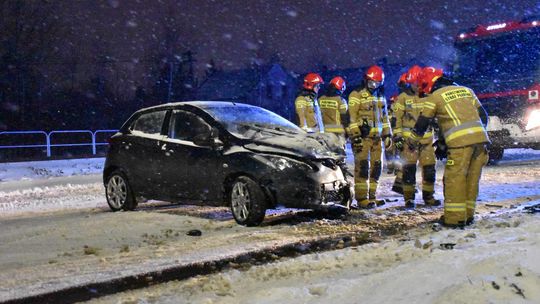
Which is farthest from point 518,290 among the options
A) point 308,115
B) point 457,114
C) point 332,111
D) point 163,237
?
point 308,115

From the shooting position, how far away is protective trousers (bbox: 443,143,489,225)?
677cm

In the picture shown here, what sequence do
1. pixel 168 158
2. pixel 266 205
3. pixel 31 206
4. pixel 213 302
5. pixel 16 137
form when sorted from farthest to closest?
pixel 16 137 < pixel 31 206 < pixel 168 158 < pixel 266 205 < pixel 213 302

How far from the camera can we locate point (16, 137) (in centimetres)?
2562

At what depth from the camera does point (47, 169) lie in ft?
53.8

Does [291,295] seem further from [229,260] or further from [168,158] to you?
[168,158]

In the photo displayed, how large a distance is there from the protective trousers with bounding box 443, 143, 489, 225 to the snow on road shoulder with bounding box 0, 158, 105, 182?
11.5 metres

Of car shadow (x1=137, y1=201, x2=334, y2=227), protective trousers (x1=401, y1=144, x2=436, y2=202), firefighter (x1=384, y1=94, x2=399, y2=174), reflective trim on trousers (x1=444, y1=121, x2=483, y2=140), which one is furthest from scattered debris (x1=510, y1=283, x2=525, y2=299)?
firefighter (x1=384, y1=94, x2=399, y2=174)

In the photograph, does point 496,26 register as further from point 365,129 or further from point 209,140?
point 209,140

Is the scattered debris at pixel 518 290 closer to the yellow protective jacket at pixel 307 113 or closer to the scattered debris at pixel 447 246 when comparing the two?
the scattered debris at pixel 447 246

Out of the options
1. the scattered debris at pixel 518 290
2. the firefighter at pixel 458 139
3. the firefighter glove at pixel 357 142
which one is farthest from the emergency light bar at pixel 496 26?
the scattered debris at pixel 518 290

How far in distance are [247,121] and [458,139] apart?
2766mm

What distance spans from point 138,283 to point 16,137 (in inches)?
902

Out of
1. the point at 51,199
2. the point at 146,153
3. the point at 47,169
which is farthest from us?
the point at 47,169

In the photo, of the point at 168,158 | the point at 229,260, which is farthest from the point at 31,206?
the point at 229,260
